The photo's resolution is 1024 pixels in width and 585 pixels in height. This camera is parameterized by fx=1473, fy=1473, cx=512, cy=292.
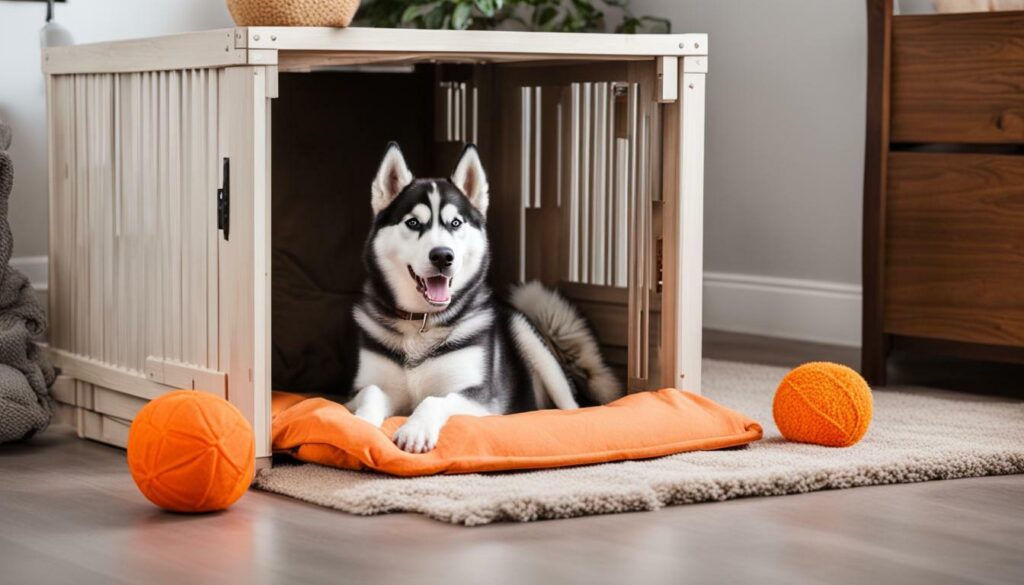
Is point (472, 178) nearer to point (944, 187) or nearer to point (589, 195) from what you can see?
point (589, 195)

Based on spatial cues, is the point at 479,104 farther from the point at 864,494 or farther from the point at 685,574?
the point at 685,574

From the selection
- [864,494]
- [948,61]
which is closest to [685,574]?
[864,494]

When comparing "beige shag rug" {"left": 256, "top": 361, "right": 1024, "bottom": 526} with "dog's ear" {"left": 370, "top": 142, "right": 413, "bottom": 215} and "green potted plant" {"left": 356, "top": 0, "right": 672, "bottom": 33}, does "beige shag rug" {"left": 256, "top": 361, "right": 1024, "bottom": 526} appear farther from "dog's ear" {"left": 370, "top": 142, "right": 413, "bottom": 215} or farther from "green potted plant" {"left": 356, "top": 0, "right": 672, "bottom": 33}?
"green potted plant" {"left": 356, "top": 0, "right": 672, "bottom": 33}

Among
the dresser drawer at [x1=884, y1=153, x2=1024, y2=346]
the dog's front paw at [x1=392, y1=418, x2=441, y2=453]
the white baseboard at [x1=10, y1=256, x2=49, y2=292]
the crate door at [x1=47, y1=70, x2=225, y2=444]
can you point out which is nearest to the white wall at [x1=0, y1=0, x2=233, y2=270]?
the white baseboard at [x1=10, y1=256, x2=49, y2=292]

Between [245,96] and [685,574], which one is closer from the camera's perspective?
[685,574]

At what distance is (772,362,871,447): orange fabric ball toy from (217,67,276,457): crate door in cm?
81

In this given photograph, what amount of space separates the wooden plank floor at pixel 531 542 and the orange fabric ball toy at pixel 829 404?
185 mm

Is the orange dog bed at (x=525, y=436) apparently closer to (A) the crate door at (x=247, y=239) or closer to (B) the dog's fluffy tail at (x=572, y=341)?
(A) the crate door at (x=247, y=239)

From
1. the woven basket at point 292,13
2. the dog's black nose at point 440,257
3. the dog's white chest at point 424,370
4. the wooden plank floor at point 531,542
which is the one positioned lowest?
the wooden plank floor at point 531,542

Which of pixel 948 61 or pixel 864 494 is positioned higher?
pixel 948 61

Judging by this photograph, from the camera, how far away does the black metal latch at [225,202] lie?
83.4 inches

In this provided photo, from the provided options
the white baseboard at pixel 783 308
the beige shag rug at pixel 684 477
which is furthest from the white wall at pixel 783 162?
the beige shag rug at pixel 684 477

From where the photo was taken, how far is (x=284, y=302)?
2.84m

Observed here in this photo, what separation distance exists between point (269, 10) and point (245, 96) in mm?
134
